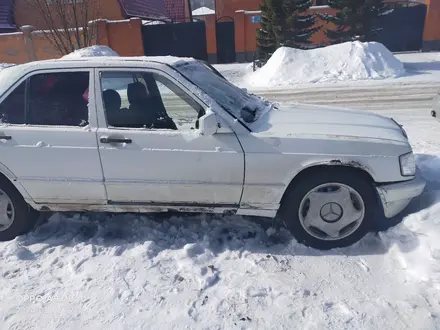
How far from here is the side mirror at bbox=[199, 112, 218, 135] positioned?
316 cm

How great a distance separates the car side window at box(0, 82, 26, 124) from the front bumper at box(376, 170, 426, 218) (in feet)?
10.9

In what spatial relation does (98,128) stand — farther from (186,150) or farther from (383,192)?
(383,192)

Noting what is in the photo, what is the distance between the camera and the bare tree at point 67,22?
52.2ft

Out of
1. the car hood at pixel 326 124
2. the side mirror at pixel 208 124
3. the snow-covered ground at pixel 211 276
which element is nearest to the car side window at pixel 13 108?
the snow-covered ground at pixel 211 276

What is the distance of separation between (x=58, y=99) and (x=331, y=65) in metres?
12.7

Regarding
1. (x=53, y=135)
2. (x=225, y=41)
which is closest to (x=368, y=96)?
(x=53, y=135)

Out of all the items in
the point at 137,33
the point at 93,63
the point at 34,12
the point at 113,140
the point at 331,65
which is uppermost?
the point at 34,12

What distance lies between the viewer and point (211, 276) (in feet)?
10.2

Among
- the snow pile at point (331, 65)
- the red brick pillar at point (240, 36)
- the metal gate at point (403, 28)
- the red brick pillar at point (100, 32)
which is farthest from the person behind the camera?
the red brick pillar at point (240, 36)

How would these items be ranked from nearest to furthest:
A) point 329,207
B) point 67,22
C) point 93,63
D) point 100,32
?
1. point 329,207
2. point 93,63
3. point 67,22
4. point 100,32

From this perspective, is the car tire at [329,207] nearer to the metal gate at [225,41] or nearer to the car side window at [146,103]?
the car side window at [146,103]

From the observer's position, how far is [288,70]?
14539 mm

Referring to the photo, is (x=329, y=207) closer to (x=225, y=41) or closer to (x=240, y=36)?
(x=240, y=36)

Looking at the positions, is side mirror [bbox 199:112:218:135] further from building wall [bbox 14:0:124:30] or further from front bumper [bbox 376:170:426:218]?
building wall [bbox 14:0:124:30]
